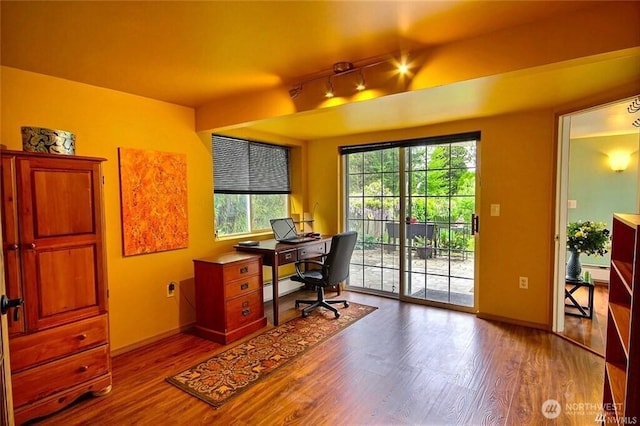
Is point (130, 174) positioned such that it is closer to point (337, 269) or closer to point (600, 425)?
point (337, 269)

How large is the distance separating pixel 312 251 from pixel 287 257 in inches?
17.9

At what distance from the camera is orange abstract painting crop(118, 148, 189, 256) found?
2967 mm

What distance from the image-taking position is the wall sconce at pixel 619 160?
4762 millimetres

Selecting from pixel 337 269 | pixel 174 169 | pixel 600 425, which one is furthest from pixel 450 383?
pixel 174 169

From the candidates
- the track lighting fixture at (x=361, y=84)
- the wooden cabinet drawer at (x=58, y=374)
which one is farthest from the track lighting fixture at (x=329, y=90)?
the wooden cabinet drawer at (x=58, y=374)

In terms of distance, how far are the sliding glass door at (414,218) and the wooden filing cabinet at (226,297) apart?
1.82 meters

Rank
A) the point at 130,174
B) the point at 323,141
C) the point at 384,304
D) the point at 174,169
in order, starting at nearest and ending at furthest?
1. the point at 130,174
2. the point at 174,169
3. the point at 384,304
4. the point at 323,141

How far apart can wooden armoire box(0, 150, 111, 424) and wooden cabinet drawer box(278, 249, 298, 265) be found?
5.33 feet

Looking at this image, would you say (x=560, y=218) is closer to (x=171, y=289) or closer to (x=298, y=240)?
(x=298, y=240)

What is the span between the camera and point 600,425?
1965 mm

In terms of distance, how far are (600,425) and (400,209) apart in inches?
109

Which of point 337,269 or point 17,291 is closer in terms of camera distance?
point 17,291

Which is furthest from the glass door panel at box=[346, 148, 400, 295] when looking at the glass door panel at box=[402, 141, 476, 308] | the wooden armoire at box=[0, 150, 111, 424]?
the wooden armoire at box=[0, 150, 111, 424]

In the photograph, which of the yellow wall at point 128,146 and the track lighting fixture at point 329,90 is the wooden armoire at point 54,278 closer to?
the yellow wall at point 128,146
